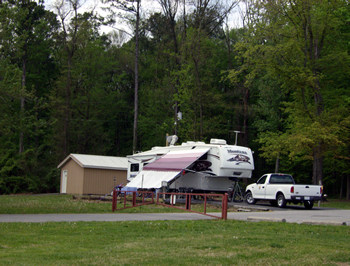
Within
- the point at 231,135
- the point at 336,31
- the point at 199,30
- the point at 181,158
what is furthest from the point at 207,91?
the point at 181,158

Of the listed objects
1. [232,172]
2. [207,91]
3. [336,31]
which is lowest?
[232,172]

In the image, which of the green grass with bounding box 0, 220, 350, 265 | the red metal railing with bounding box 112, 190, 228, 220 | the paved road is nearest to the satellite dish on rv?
the red metal railing with bounding box 112, 190, 228, 220

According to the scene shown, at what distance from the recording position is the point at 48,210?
19.7 meters

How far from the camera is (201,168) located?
88.9ft

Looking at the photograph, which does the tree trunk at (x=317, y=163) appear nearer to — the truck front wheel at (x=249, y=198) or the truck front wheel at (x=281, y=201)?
the truck front wheel at (x=249, y=198)

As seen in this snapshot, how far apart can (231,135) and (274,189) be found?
28.5m

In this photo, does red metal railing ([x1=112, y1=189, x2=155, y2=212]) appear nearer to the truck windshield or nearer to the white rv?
the white rv

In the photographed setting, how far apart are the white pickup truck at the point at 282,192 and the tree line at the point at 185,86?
604cm

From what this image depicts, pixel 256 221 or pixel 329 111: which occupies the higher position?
pixel 329 111

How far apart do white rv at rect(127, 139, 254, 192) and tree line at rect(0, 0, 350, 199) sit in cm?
629

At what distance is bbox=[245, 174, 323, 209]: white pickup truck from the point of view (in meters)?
23.5

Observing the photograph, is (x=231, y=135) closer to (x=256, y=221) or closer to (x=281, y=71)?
(x=281, y=71)

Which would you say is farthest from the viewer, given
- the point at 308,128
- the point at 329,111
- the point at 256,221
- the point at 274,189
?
the point at 329,111

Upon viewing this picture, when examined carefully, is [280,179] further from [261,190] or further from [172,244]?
[172,244]
